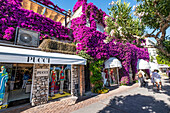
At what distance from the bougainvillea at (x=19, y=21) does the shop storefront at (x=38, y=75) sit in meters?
1.93

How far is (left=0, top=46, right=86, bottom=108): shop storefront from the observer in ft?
13.9

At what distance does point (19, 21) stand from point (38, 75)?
458cm

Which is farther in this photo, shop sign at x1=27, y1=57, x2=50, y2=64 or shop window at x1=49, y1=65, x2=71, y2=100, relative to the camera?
shop window at x1=49, y1=65, x2=71, y2=100

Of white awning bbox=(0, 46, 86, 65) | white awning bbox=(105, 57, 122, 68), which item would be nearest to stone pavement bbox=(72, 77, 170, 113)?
white awning bbox=(0, 46, 86, 65)

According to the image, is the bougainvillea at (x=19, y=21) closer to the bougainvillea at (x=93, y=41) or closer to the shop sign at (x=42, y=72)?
the bougainvillea at (x=93, y=41)

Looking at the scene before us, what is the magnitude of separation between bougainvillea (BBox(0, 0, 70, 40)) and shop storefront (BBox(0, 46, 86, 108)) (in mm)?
1933

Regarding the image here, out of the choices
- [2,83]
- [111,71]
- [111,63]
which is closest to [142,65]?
A: [111,71]

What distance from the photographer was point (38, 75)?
5062 mm

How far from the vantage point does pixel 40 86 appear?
5.06 m

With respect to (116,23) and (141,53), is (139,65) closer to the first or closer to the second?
(141,53)

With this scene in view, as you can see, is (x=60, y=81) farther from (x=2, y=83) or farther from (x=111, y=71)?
(x=111, y=71)

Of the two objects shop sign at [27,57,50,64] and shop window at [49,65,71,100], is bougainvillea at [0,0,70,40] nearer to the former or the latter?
shop sign at [27,57,50,64]

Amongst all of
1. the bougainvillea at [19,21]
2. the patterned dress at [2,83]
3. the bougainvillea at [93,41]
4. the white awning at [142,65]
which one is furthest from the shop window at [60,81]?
the white awning at [142,65]

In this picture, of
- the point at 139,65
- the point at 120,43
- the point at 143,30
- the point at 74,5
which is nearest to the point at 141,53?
the point at 139,65
